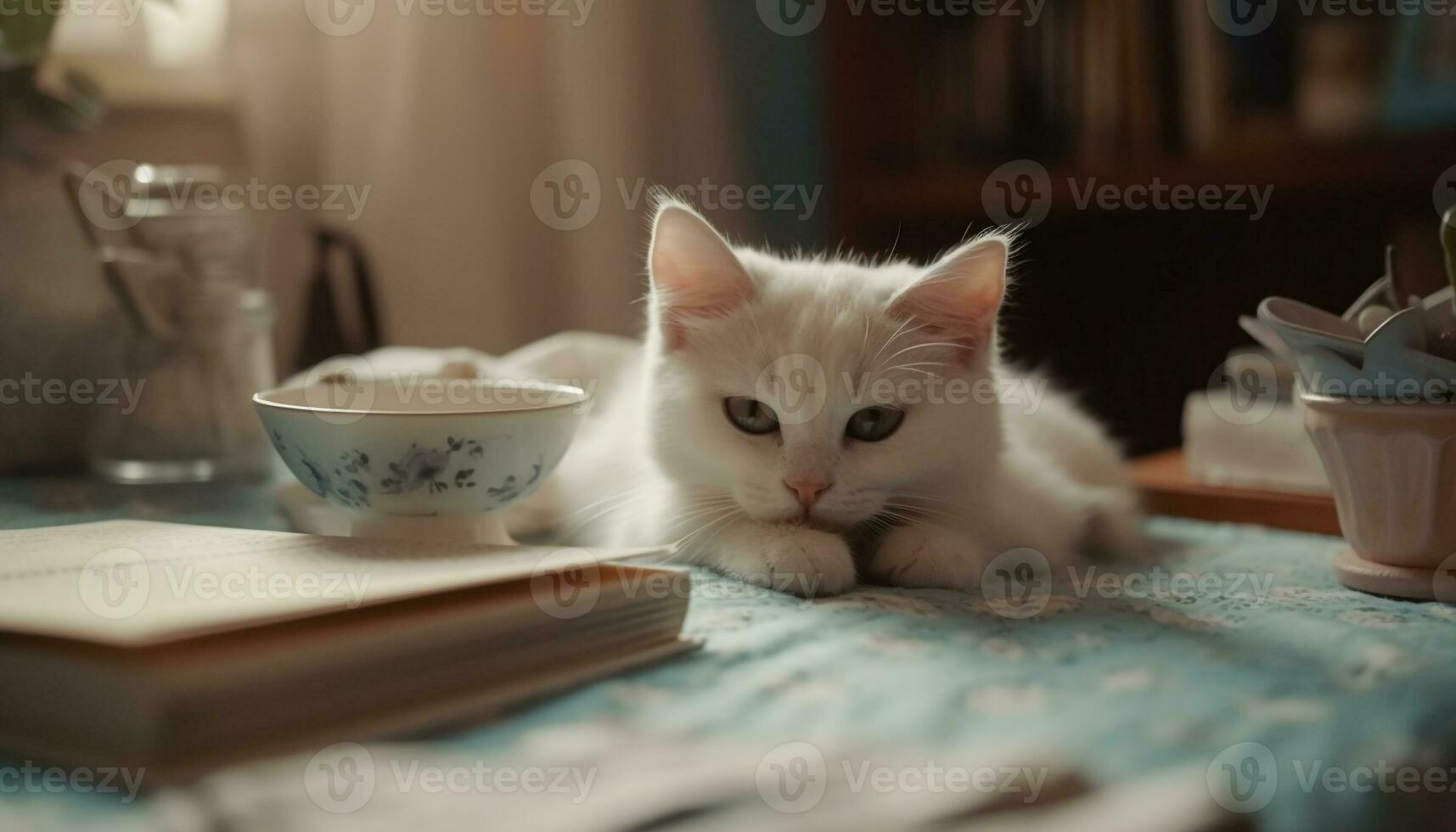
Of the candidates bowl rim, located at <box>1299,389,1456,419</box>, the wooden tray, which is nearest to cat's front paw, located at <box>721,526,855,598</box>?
bowl rim, located at <box>1299,389,1456,419</box>

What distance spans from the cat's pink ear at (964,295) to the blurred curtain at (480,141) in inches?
47.8

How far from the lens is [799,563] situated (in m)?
0.99

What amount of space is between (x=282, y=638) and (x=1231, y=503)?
Result: 1.19m

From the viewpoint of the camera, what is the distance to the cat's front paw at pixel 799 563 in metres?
0.99

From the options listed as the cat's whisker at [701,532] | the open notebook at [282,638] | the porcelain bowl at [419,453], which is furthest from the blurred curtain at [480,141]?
the open notebook at [282,638]

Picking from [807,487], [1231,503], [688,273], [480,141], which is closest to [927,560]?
[807,487]

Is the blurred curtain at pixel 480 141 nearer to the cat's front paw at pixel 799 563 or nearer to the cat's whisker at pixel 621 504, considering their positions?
the cat's whisker at pixel 621 504

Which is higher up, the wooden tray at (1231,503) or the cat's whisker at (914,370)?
the cat's whisker at (914,370)

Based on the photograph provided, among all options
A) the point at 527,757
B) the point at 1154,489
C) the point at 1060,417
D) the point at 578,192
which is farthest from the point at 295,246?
the point at 527,757

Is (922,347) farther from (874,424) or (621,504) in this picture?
(621,504)

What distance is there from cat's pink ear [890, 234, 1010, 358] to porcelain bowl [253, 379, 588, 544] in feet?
1.12

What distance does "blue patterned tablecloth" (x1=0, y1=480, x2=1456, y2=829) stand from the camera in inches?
24.8

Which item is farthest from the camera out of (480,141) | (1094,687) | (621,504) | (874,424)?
(480,141)

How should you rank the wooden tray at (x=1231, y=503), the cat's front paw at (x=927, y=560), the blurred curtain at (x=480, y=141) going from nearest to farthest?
the cat's front paw at (x=927, y=560) < the wooden tray at (x=1231, y=503) < the blurred curtain at (x=480, y=141)
